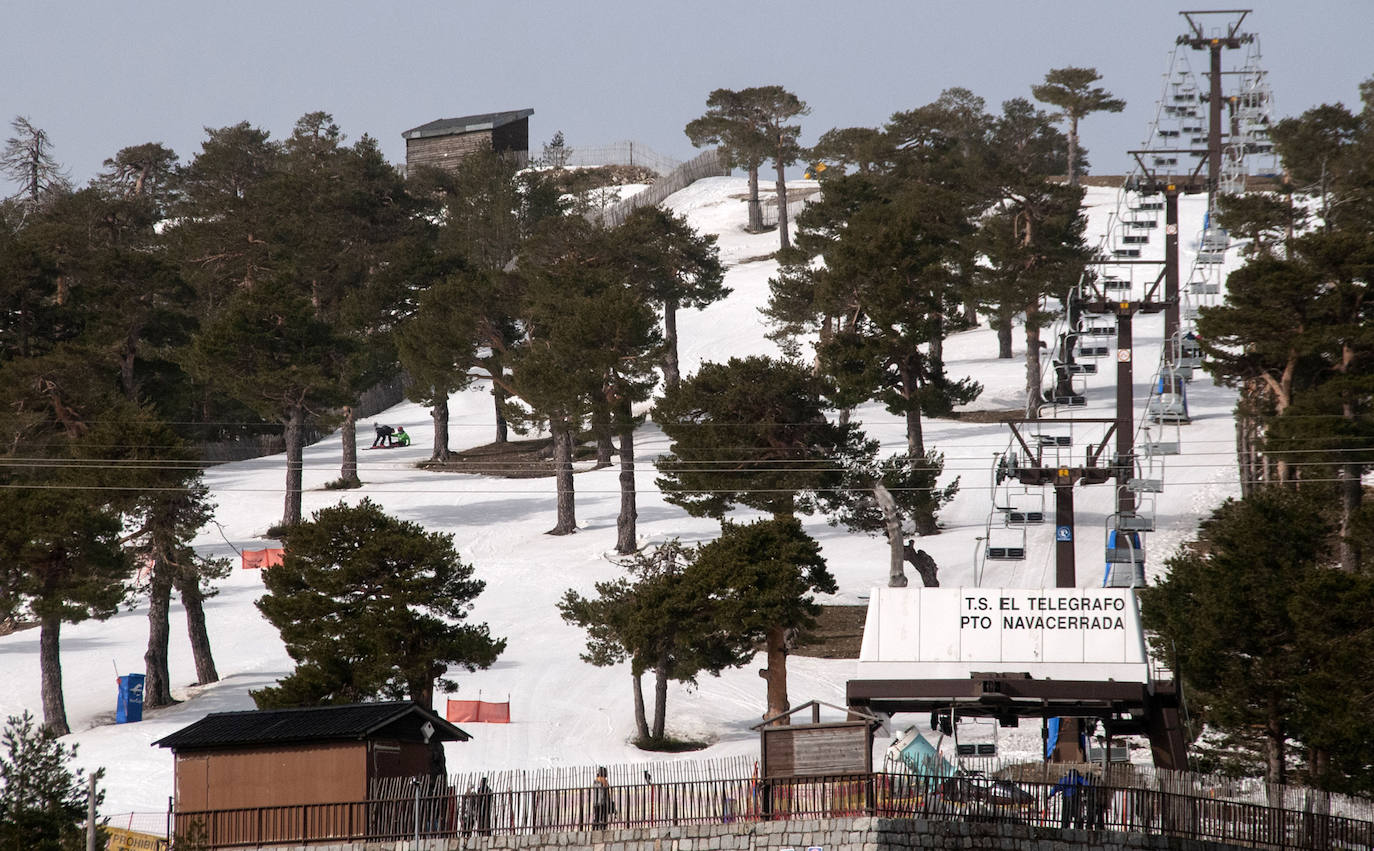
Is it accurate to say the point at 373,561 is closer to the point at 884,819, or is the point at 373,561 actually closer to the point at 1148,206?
the point at 884,819

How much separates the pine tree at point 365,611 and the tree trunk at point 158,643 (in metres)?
6.95

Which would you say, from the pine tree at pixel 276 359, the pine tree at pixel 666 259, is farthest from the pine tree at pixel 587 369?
the pine tree at pixel 666 259

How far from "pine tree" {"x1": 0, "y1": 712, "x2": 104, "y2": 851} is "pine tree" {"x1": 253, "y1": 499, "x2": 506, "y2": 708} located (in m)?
8.65

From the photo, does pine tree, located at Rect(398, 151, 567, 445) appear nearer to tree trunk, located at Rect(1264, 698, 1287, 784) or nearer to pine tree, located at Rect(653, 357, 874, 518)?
pine tree, located at Rect(653, 357, 874, 518)

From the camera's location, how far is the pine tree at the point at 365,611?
31672mm

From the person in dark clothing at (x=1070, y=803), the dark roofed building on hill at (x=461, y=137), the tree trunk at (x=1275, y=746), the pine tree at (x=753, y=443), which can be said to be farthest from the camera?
the dark roofed building on hill at (x=461, y=137)

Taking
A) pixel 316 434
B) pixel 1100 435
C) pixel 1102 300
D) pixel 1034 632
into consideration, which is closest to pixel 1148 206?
pixel 1100 435

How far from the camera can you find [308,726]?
24.2 metres

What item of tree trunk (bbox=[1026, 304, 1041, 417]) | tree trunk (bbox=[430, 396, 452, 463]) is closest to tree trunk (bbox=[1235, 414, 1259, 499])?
tree trunk (bbox=[1026, 304, 1041, 417])

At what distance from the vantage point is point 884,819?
818 inches

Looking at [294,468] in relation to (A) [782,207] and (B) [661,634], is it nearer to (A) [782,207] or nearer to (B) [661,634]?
(B) [661,634]

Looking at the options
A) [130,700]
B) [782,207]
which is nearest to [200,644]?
[130,700]

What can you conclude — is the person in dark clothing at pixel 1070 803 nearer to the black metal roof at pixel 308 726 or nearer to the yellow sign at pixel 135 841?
the black metal roof at pixel 308 726

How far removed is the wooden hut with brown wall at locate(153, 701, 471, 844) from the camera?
2358cm
